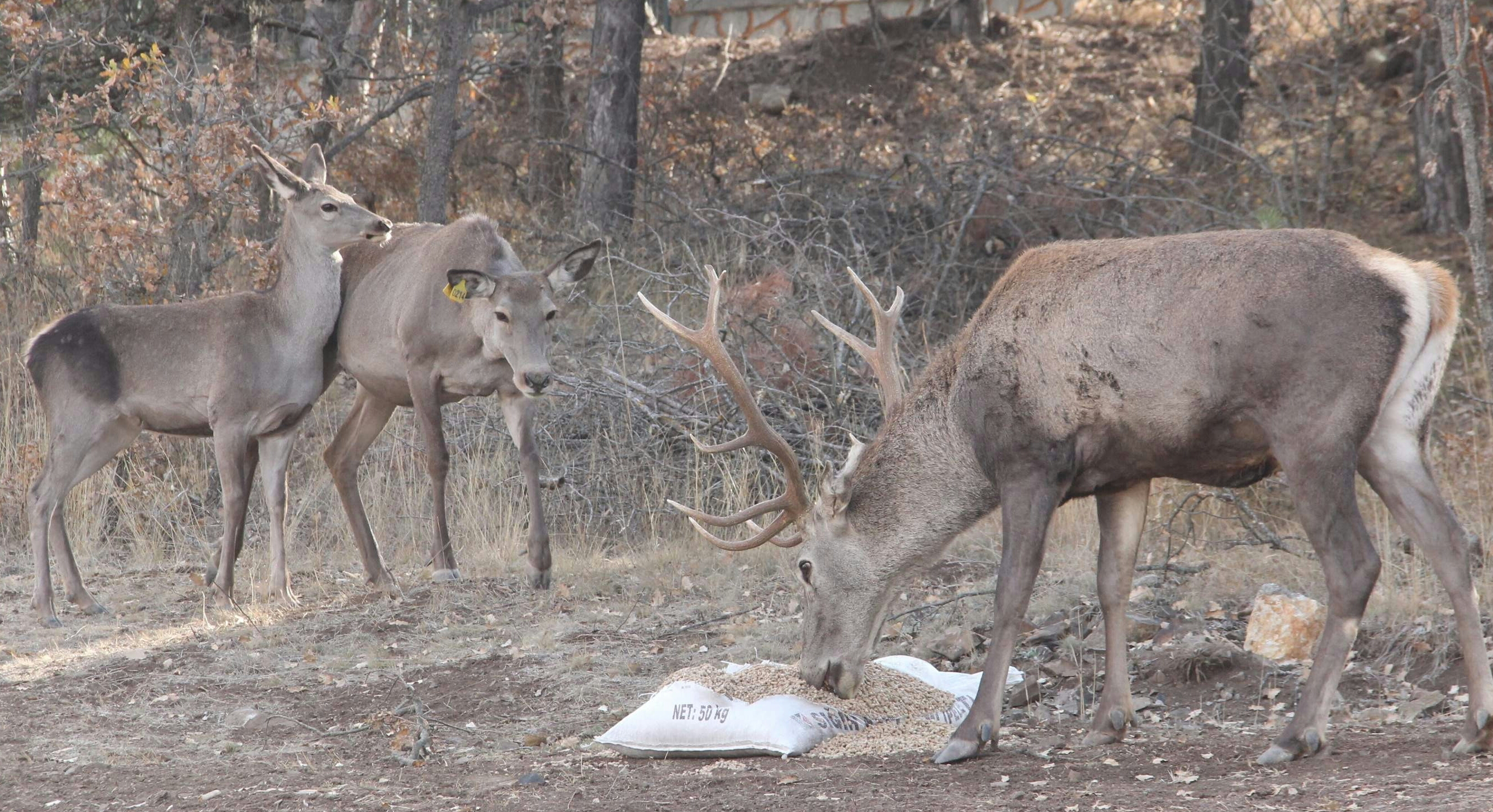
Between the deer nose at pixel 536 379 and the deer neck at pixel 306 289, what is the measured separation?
58.9 inches

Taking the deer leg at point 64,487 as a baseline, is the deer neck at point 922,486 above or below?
above

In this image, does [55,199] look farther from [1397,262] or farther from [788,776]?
[1397,262]

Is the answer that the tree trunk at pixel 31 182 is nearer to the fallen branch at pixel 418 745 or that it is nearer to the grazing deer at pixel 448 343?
the grazing deer at pixel 448 343

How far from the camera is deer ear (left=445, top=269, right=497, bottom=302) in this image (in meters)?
8.23

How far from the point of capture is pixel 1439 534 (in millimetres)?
4773

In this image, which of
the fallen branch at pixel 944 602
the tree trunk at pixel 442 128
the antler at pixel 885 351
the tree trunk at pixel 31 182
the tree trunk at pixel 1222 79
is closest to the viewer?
the antler at pixel 885 351

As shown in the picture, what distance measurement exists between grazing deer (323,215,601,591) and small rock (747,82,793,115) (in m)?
11.2

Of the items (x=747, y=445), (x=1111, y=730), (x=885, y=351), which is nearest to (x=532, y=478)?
(x=747, y=445)

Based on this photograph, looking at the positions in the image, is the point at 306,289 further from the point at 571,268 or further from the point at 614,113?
the point at 614,113

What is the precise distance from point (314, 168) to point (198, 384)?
5.17ft

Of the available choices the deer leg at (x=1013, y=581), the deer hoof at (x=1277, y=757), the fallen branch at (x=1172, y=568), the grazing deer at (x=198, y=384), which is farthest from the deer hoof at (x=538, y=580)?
the deer hoof at (x=1277, y=757)

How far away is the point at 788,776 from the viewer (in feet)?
16.4

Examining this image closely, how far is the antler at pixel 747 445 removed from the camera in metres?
5.89

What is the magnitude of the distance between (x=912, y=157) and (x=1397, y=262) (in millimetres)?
8361
